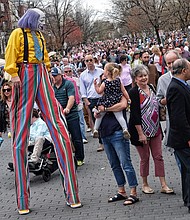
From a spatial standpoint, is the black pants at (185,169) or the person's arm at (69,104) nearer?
the black pants at (185,169)

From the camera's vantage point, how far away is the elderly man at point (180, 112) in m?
6.01

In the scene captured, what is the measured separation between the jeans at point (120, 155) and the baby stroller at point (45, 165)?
6.55ft


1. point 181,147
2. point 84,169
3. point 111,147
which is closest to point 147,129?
point 111,147

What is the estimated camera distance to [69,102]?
9.45 m

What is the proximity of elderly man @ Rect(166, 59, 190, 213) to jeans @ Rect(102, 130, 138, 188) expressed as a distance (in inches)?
35.2

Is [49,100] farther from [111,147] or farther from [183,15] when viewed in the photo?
[183,15]

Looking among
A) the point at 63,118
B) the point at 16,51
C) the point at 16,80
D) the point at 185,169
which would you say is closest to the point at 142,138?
the point at 185,169

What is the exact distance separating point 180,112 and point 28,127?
6.80ft

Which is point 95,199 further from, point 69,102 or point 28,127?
point 69,102

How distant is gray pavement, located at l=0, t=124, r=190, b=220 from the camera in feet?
21.9

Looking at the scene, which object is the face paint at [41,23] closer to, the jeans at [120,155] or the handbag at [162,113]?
the jeans at [120,155]

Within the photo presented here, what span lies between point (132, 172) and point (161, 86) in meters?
1.23

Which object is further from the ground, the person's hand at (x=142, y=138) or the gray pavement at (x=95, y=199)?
the person's hand at (x=142, y=138)

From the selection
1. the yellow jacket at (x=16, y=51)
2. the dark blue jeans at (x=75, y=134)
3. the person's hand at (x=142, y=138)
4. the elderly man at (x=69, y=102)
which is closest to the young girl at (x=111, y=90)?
the person's hand at (x=142, y=138)
